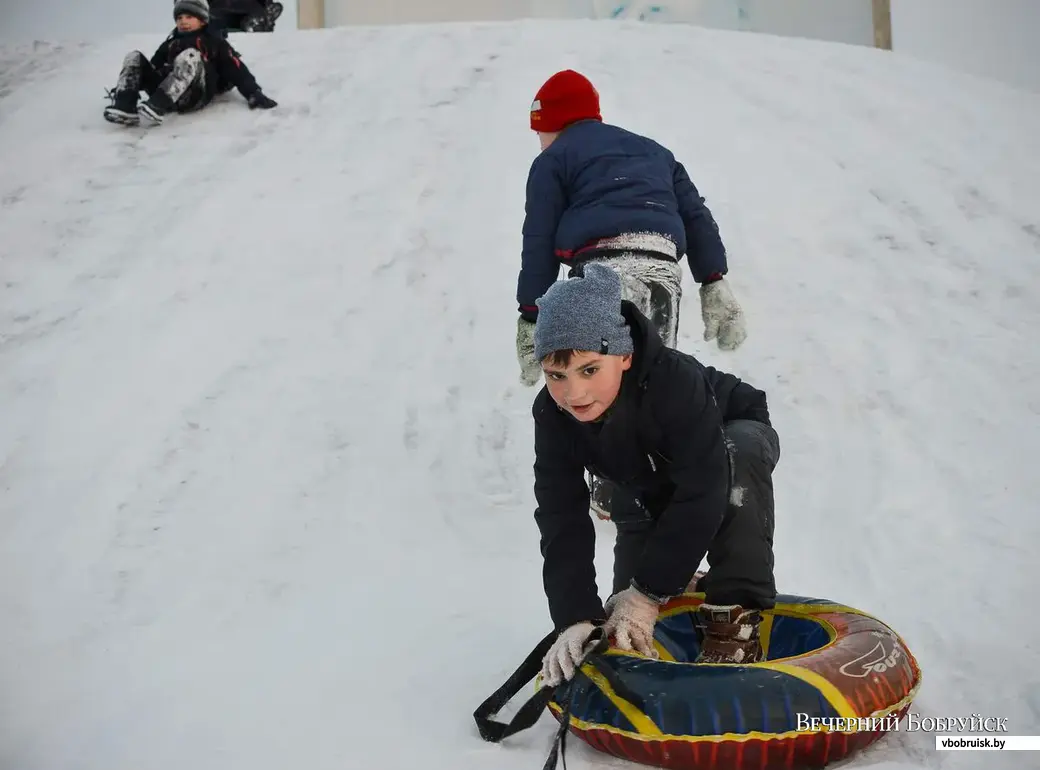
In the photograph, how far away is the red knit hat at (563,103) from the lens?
9.68 feet

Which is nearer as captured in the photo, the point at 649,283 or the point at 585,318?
the point at 585,318

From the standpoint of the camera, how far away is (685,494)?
1818mm

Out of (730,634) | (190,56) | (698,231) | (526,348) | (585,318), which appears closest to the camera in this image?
(585,318)

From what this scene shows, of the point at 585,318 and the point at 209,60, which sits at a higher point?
the point at 585,318

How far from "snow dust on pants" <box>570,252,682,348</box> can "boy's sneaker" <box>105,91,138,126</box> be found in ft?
14.0

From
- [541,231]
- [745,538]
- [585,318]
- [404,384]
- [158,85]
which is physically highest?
[585,318]

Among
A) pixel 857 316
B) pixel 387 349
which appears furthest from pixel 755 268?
pixel 387 349

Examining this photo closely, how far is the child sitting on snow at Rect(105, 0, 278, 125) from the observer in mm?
5902

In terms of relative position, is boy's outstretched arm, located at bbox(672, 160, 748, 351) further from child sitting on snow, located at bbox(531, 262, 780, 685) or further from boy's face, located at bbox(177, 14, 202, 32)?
boy's face, located at bbox(177, 14, 202, 32)

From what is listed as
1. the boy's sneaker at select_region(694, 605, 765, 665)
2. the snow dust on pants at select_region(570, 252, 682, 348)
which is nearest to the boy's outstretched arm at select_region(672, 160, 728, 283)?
the snow dust on pants at select_region(570, 252, 682, 348)

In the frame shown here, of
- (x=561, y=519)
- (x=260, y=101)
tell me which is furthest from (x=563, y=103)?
(x=260, y=101)

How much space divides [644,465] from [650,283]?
37.1 inches

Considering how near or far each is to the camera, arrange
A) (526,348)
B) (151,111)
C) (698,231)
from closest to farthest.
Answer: (526,348) < (698,231) < (151,111)

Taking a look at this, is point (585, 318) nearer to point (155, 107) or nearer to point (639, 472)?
point (639, 472)
